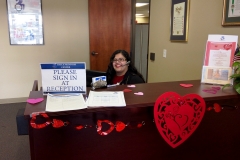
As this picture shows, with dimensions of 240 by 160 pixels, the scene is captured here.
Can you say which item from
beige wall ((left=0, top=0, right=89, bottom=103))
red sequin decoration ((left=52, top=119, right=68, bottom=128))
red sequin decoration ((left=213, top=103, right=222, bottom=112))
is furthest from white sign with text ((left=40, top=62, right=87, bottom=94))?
beige wall ((left=0, top=0, right=89, bottom=103))

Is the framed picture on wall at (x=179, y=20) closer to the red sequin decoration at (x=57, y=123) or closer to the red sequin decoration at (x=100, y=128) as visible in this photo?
the red sequin decoration at (x=100, y=128)

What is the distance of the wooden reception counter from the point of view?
1.04 metres

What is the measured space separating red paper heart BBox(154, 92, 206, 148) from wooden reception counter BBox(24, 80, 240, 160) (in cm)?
4

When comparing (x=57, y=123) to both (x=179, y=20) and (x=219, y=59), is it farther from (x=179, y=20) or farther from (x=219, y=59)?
(x=179, y=20)

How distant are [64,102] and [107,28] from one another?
9.83 feet

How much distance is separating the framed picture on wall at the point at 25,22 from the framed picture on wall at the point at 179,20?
7.30ft

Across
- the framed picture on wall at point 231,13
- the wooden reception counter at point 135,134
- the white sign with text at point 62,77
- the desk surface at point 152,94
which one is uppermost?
the framed picture on wall at point 231,13

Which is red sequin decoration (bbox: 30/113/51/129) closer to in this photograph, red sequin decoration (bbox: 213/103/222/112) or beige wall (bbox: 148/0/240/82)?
red sequin decoration (bbox: 213/103/222/112)

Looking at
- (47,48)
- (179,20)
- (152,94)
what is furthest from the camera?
(47,48)

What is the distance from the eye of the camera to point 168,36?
277cm

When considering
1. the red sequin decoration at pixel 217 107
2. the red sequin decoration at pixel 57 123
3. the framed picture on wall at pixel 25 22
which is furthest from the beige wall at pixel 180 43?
the framed picture on wall at pixel 25 22

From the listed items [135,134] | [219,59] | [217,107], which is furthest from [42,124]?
[219,59]

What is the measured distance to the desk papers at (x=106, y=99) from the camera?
1.05 meters

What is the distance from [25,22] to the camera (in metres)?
3.56
